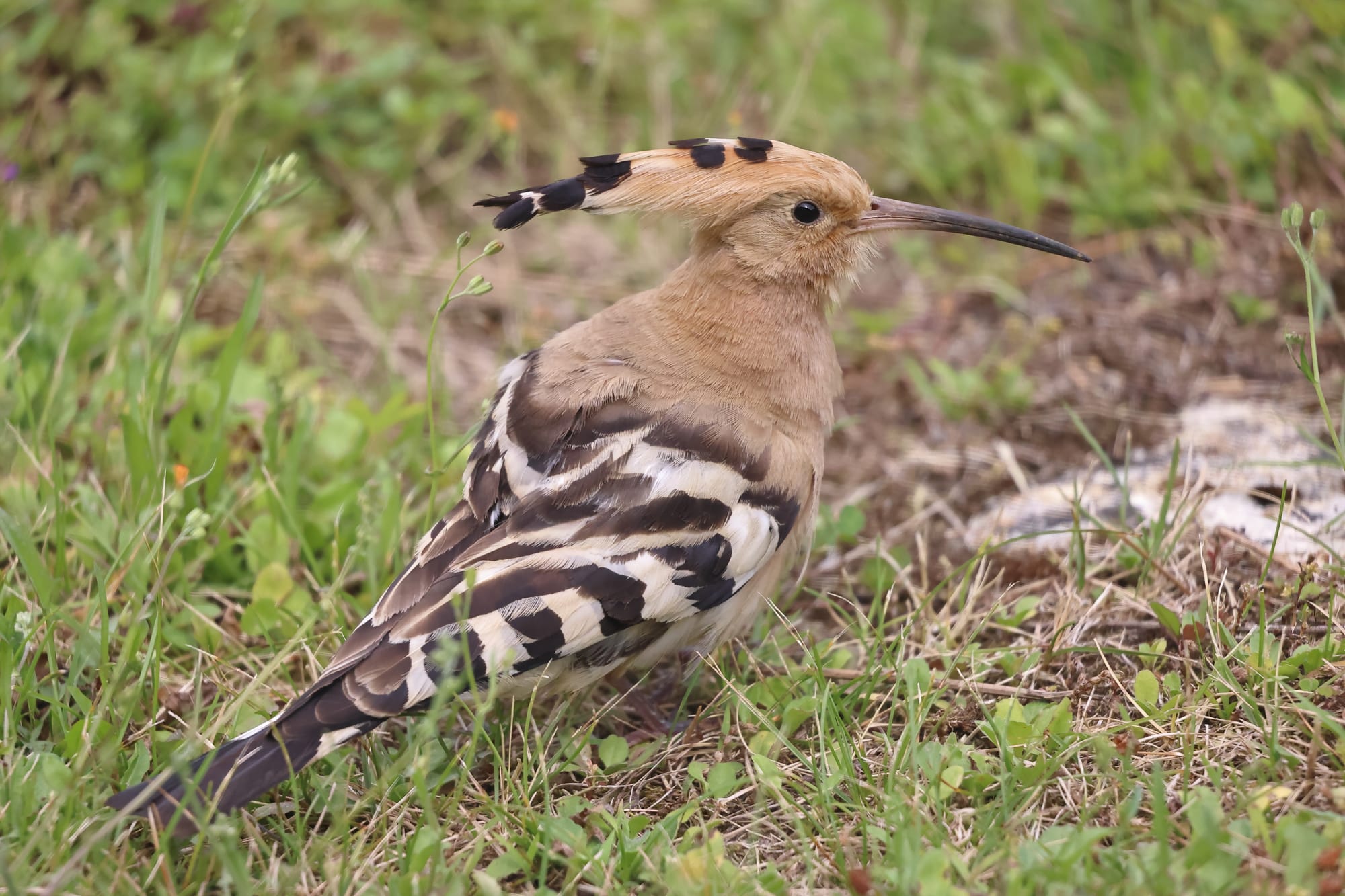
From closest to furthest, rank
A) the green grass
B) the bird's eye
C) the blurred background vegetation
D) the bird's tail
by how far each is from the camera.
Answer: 1. the bird's tail
2. the green grass
3. the bird's eye
4. the blurred background vegetation

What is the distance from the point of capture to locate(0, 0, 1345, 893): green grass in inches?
81.7

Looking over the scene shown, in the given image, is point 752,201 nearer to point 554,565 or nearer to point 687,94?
point 554,565

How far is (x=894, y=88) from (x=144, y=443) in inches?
117

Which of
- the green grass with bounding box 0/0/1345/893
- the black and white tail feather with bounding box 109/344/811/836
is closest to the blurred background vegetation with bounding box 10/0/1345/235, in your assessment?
the green grass with bounding box 0/0/1345/893

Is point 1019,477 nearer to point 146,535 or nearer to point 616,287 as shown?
point 616,287

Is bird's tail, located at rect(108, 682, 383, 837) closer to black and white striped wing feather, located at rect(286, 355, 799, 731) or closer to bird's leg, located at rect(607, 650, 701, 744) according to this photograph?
black and white striped wing feather, located at rect(286, 355, 799, 731)

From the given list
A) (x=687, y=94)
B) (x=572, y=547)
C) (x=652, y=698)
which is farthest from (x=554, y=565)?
(x=687, y=94)

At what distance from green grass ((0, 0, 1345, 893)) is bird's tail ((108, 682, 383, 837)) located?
0.25 ft

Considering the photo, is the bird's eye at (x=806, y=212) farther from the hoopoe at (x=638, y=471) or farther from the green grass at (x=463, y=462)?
the green grass at (x=463, y=462)

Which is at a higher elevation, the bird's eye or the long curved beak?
the bird's eye

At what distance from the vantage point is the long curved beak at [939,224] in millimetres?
2828

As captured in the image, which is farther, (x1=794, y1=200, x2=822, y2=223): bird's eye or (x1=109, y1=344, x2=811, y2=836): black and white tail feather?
(x1=794, y1=200, x2=822, y2=223): bird's eye

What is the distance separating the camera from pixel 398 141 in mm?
4496

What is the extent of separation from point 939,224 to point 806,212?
1.15 ft
